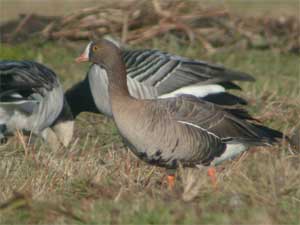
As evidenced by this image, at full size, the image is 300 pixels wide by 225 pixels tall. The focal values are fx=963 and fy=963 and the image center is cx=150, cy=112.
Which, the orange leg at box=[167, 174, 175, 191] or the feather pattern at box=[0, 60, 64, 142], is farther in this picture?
the feather pattern at box=[0, 60, 64, 142]

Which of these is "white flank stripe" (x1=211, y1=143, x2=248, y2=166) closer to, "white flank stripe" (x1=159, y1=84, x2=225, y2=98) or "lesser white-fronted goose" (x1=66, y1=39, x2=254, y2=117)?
"lesser white-fronted goose" (x1=66, y1=39, x2=254, y2=117)

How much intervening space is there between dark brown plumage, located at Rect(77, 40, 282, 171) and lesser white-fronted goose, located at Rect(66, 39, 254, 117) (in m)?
2.66

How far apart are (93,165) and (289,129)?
9.48 ft

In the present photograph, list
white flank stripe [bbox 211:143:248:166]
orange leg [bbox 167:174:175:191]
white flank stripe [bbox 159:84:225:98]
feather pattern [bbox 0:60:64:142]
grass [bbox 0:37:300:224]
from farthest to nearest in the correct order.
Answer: white flank stripe [bbox 159:84:225:98] < feather pattern [bbox 0:60:64:142] < white flank stripe [bbox 211:143:248:166] < orange leg [bbox 167:174:175:191] < grass [bbox 0:37:300:224]

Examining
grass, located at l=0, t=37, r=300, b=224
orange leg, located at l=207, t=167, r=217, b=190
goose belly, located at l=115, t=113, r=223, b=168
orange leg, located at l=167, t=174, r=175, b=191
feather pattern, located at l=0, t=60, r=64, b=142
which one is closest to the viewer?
grass, located at l=0, t=37, r=300, b=224

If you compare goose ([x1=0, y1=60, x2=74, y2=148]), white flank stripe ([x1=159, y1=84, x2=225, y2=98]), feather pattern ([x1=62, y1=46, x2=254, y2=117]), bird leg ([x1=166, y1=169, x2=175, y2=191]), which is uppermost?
bird leg ([x1=166, y1=169, x2=175, y2=191])

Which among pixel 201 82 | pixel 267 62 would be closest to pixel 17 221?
pixel 201 82

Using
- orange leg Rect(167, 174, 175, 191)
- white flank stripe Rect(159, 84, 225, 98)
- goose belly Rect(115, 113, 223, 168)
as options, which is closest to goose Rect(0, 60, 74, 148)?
white flank stripe Rect(159, 84, 225, 98)

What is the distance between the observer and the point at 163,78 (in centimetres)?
1010

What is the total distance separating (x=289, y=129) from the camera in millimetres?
8914

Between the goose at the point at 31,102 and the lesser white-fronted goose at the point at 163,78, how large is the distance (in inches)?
25.3

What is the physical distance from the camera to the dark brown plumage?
20.9ft

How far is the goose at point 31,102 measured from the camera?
28.4ft

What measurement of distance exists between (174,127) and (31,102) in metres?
2.66
